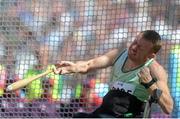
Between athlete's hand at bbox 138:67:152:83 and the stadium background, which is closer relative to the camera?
athlete's hand at bbox 138:67:152:83

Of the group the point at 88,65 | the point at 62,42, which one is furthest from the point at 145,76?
the point at 62,42

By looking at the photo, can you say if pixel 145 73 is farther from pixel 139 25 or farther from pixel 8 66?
pixel 8 66

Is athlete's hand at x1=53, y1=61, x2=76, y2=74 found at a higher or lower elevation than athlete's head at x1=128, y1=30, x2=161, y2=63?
lower

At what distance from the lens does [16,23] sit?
4.35 metres

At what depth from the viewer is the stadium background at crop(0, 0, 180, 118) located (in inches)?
163

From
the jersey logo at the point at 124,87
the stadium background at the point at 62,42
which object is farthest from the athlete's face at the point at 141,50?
the stadium background at the point at 62,42

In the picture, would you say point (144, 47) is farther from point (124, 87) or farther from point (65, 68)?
point (65, 68)

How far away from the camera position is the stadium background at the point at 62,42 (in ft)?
13.5

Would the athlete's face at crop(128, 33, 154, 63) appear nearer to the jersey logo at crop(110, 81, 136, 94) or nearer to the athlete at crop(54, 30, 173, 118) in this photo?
the athlete at crop(54, 30, 173, 118)

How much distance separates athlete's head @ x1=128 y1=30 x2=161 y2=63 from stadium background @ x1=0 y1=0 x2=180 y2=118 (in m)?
1.01

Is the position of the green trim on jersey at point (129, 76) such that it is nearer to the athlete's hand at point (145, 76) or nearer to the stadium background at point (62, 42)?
the athlete's hand at point (145, 76)

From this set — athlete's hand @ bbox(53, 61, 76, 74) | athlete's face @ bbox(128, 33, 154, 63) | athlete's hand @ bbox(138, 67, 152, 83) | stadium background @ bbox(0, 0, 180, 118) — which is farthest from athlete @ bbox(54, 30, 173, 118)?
stadium background @ bbox(0, 0, 180, 118)

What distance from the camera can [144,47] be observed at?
3012 mm

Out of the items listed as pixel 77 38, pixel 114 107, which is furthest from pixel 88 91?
pixel 114 107
